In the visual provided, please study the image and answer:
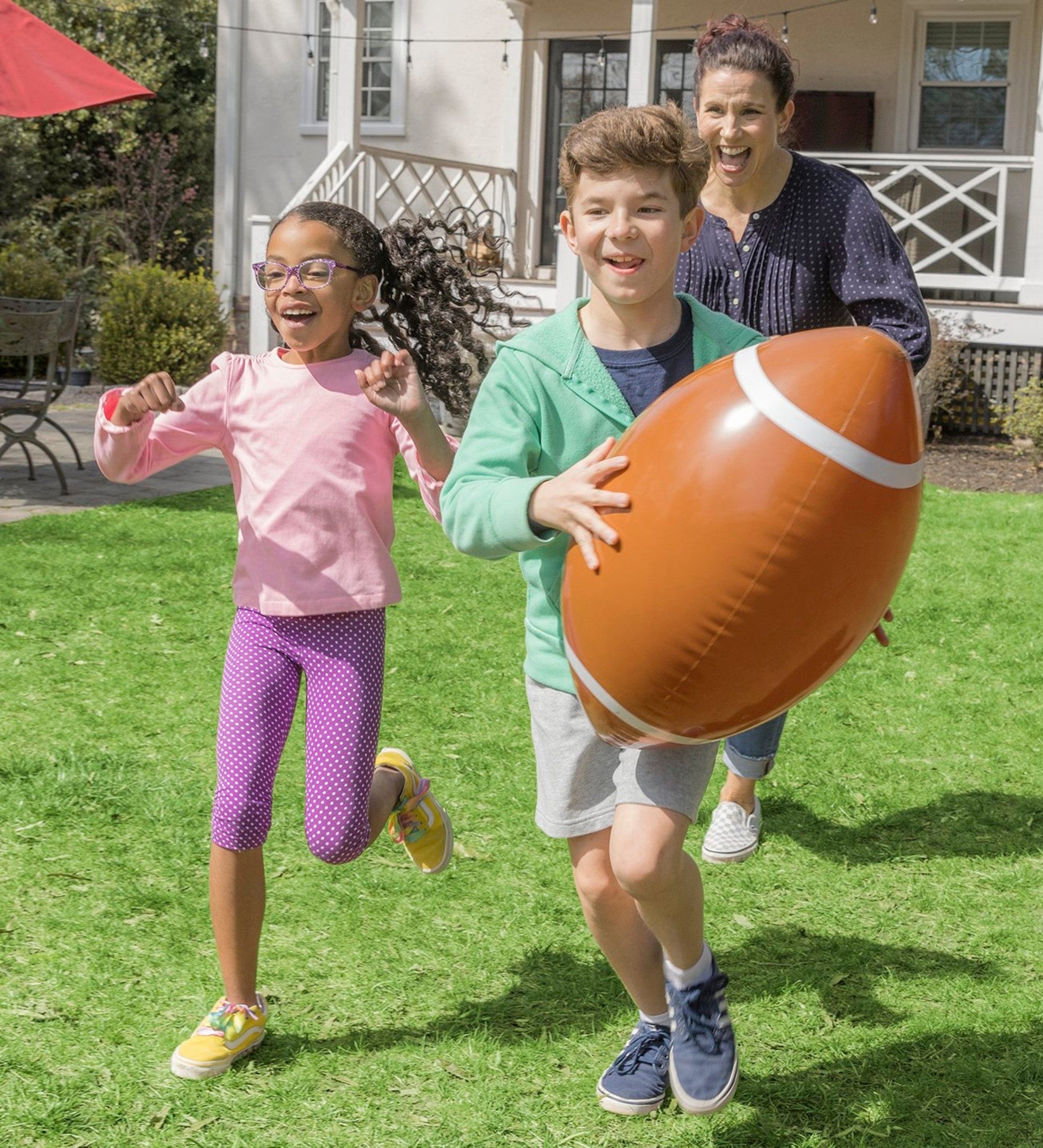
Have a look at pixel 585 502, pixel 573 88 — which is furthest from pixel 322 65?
pixel 585 502

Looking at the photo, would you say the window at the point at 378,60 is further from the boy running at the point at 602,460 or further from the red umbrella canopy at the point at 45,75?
the boy running at the point at 602,460

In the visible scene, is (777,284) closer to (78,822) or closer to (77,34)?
(78,822)

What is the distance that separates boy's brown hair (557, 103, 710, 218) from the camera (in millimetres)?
2730

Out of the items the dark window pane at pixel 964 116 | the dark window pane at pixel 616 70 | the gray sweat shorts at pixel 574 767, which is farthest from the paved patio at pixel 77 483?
the dark window pane at pixel 964 116

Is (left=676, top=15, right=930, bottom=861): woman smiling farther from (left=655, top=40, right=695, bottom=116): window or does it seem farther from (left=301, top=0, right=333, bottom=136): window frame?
(left=301, top=0, right=333, bottom=136): window frame

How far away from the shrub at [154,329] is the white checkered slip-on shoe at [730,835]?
34.2 feet

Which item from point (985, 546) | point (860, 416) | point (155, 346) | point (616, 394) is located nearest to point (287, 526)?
point (616, 394)

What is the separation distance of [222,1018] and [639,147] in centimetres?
193

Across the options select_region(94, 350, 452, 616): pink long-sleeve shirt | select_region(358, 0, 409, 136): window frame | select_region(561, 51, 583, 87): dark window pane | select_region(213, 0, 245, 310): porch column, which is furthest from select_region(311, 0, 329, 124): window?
select_region(94, 350, 452, 616): pink long-sleeve shirt

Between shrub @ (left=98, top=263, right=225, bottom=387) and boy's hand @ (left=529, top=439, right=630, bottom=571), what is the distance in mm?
11834

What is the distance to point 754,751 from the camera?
4352 millimetres

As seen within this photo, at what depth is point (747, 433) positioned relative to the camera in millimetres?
2350

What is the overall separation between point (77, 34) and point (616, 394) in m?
24.0

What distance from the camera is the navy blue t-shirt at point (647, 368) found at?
112 inches
